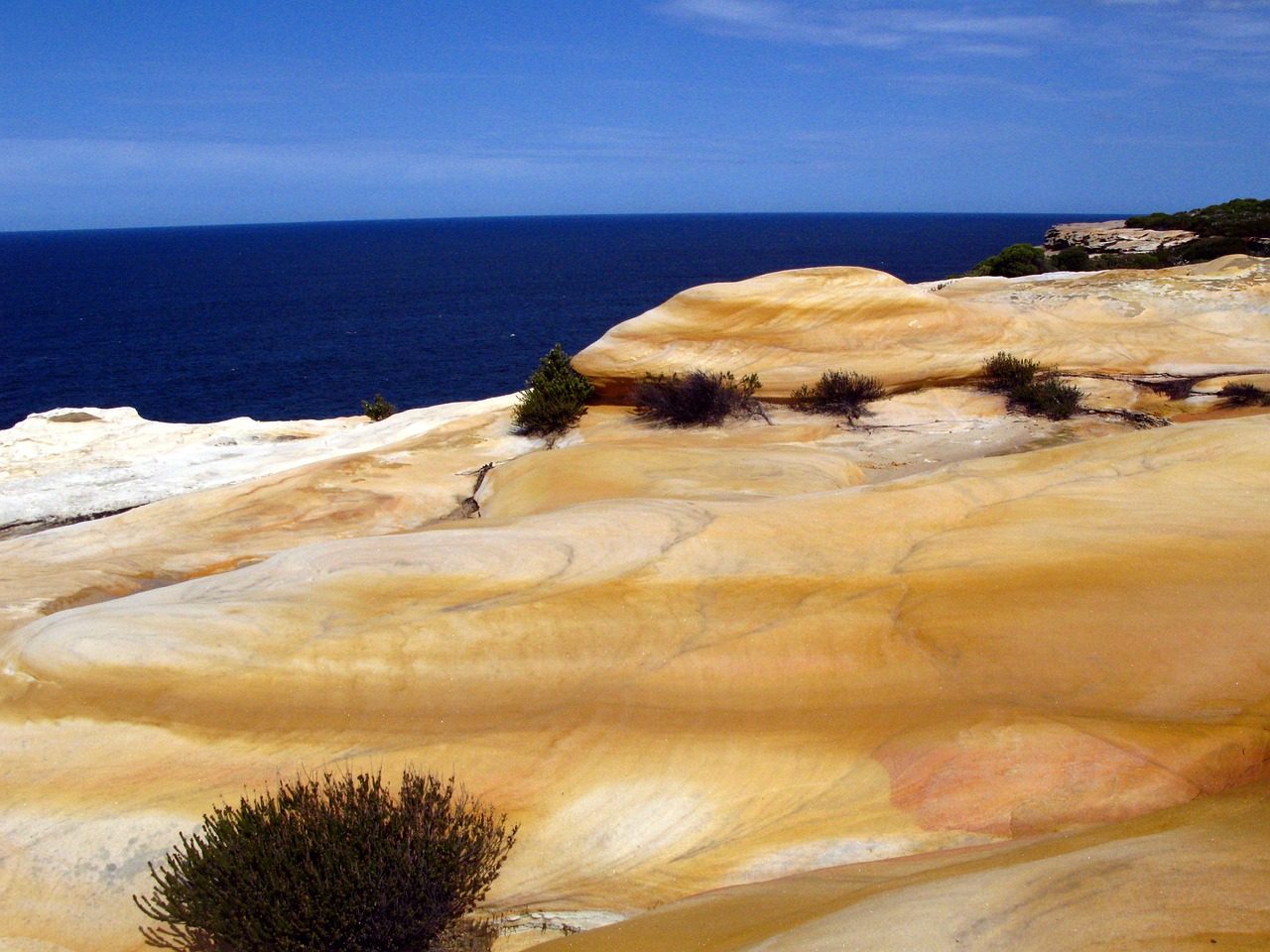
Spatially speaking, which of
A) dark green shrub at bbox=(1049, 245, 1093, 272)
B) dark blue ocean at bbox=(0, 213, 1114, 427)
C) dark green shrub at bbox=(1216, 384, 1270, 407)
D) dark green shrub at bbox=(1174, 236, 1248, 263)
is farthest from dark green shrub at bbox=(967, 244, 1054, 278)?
dark blue ocean at bbox=(0, 213, 1114, 427)

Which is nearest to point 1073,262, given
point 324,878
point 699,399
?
point 699,399

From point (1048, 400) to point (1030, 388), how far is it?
39 cm

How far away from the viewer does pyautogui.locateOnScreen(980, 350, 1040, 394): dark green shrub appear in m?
14.3

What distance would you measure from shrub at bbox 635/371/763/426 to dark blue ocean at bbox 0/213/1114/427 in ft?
132

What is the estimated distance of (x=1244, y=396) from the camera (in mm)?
13398

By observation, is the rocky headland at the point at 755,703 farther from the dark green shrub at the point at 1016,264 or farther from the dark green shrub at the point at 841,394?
the dark green shrub at the point at 1016,264

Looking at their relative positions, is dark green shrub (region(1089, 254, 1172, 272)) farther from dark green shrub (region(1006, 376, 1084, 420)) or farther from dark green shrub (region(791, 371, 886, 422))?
dark green shrub (region(791, 371, 886, 422))

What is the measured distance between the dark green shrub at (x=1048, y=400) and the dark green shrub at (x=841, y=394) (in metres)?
1.99

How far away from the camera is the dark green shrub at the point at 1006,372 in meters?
14.3

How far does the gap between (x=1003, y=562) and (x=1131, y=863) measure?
11.4 feet

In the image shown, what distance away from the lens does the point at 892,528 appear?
8.21m

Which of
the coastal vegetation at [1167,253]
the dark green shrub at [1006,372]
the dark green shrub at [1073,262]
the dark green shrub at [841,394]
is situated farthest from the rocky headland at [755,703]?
the dark green shrub at [1073,262]

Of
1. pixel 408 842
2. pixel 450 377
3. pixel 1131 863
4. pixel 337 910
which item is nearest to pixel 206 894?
pixel 337 910

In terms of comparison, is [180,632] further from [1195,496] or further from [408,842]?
[1195,496]
